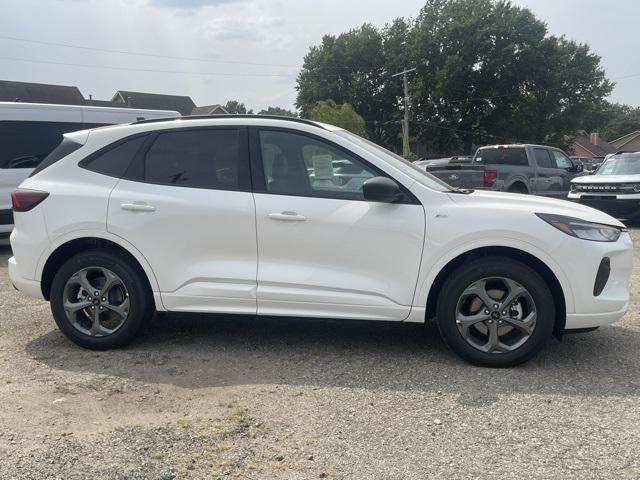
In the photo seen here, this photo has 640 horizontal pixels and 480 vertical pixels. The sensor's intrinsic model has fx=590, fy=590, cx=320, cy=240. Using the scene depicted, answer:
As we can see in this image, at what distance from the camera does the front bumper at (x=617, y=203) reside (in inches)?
502

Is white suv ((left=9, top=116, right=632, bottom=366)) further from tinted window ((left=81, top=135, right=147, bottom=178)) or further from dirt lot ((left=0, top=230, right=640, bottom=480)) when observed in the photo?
dirt lot ((left=0, top=230, right=640, bottom=480))

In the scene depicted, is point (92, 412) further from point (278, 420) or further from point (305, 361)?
point (305, 361)

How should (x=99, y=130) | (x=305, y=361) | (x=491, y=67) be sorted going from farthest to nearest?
(x=491, y=67) → (x=99, y=130) → (x=305, y=361)

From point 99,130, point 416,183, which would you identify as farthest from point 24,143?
point 416,183

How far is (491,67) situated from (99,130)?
1878 inches

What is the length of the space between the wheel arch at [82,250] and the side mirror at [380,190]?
5.74 feet

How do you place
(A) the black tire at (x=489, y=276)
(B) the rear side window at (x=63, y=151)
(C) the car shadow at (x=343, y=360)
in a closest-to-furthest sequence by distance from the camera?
(C) the car shadow at (x=343, y=360) → (A) the black tire at (x=489, y=276) → (B) the rear side window at (x=63, y=151)

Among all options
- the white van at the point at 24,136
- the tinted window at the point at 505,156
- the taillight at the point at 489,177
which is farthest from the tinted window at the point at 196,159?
the tinted window at the point at 505,156

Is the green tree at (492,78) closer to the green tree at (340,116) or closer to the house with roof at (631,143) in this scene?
the green tree at (340,116)

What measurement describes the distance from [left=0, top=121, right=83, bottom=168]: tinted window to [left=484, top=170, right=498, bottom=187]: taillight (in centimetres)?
977

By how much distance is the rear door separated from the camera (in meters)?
4.38

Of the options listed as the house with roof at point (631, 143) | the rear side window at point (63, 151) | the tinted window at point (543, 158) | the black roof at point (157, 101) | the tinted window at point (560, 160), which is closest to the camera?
the rear side window at point (63, 151)

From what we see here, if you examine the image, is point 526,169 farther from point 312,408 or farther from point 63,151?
point 312,408

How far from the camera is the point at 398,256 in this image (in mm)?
4188
